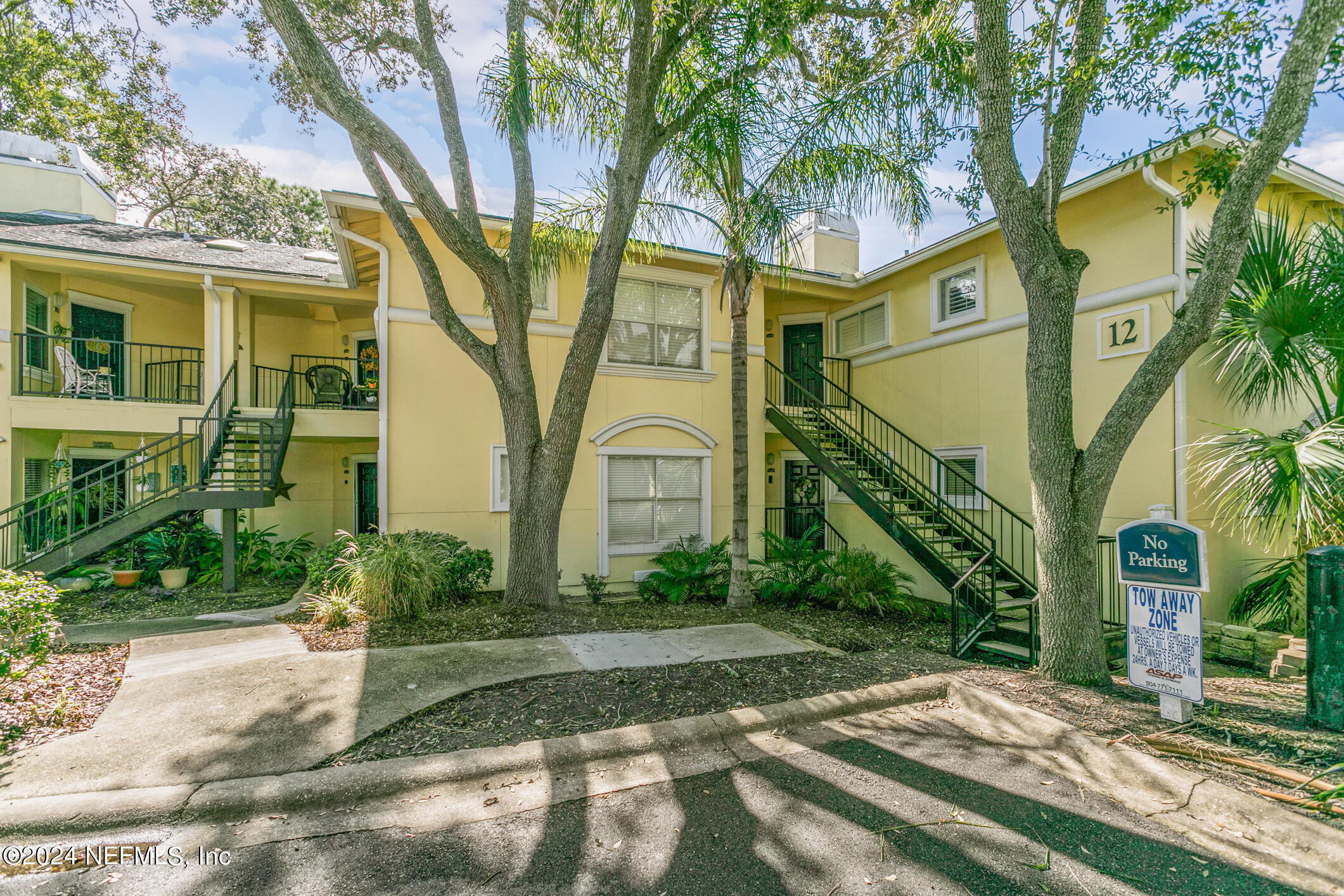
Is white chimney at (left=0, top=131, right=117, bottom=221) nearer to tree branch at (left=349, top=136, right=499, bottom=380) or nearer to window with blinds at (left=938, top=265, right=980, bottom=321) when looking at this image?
tree branch at (left=349, top=136, right=499, bottom=380)

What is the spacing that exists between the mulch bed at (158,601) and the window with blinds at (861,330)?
10.5 metres

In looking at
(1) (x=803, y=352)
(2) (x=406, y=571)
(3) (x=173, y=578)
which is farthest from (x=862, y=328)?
(3) (x=173, y=578)

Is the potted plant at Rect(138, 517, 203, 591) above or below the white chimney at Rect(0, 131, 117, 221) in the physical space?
below

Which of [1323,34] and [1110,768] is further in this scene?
[1323,34]

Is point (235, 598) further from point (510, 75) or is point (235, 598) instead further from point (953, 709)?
point (953, 709)

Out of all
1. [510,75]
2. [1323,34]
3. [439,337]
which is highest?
[510,75]

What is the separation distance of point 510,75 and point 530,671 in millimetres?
6205

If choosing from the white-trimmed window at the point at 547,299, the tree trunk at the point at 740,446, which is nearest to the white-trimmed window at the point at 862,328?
the tree trunk at the point at 740,446

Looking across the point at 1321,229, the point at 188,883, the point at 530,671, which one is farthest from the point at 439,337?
the point at 1321,229

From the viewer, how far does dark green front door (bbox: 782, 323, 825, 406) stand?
500 inches

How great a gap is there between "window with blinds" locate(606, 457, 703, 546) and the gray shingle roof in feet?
20.9

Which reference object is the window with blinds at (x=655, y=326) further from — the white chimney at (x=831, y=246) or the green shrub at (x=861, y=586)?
the green shrub at (x=861, y=586)

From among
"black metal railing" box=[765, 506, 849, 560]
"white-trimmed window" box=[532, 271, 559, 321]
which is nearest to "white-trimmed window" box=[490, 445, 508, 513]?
"white-trimmed window" box=[532, 271, 559, 321]

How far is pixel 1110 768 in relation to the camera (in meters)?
3.61
